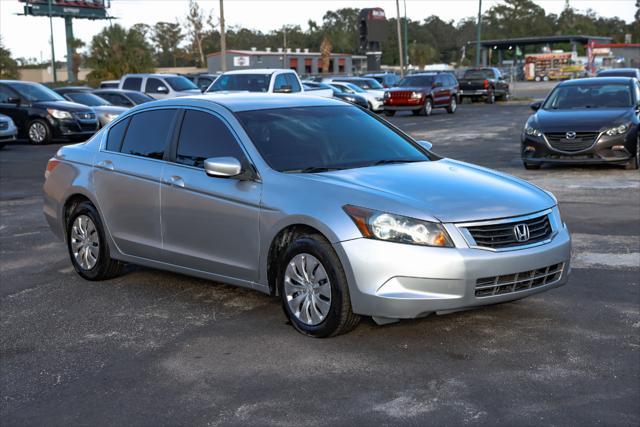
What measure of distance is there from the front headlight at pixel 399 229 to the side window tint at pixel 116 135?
2.84 meters

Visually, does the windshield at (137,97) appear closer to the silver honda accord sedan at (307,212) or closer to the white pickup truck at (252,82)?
the white pickup truck at (252,82)

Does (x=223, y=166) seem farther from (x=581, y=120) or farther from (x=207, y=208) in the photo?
(x=581, y=120)

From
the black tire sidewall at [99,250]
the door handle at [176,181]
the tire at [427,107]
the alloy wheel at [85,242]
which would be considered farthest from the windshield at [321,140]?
the tire at [427,107]

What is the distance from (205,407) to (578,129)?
11094 millimetres

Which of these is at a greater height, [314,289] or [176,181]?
[176,181]

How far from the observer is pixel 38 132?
23.8m

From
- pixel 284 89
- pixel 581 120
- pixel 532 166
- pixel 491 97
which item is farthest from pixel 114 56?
pixel 581 120

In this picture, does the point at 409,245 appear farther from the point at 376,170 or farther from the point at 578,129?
the point at 578,129

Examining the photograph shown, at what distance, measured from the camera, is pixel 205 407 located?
15.3 feet

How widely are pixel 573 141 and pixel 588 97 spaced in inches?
76.3

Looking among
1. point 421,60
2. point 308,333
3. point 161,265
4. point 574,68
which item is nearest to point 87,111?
point 161,265

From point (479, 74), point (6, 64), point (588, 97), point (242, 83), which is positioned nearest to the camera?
point (588, 97)

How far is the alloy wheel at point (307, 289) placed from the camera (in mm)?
5691

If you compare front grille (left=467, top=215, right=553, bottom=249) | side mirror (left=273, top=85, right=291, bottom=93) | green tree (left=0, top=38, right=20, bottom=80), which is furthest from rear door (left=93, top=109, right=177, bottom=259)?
green tree (left=0, top=38, right=20, bottom=80)
